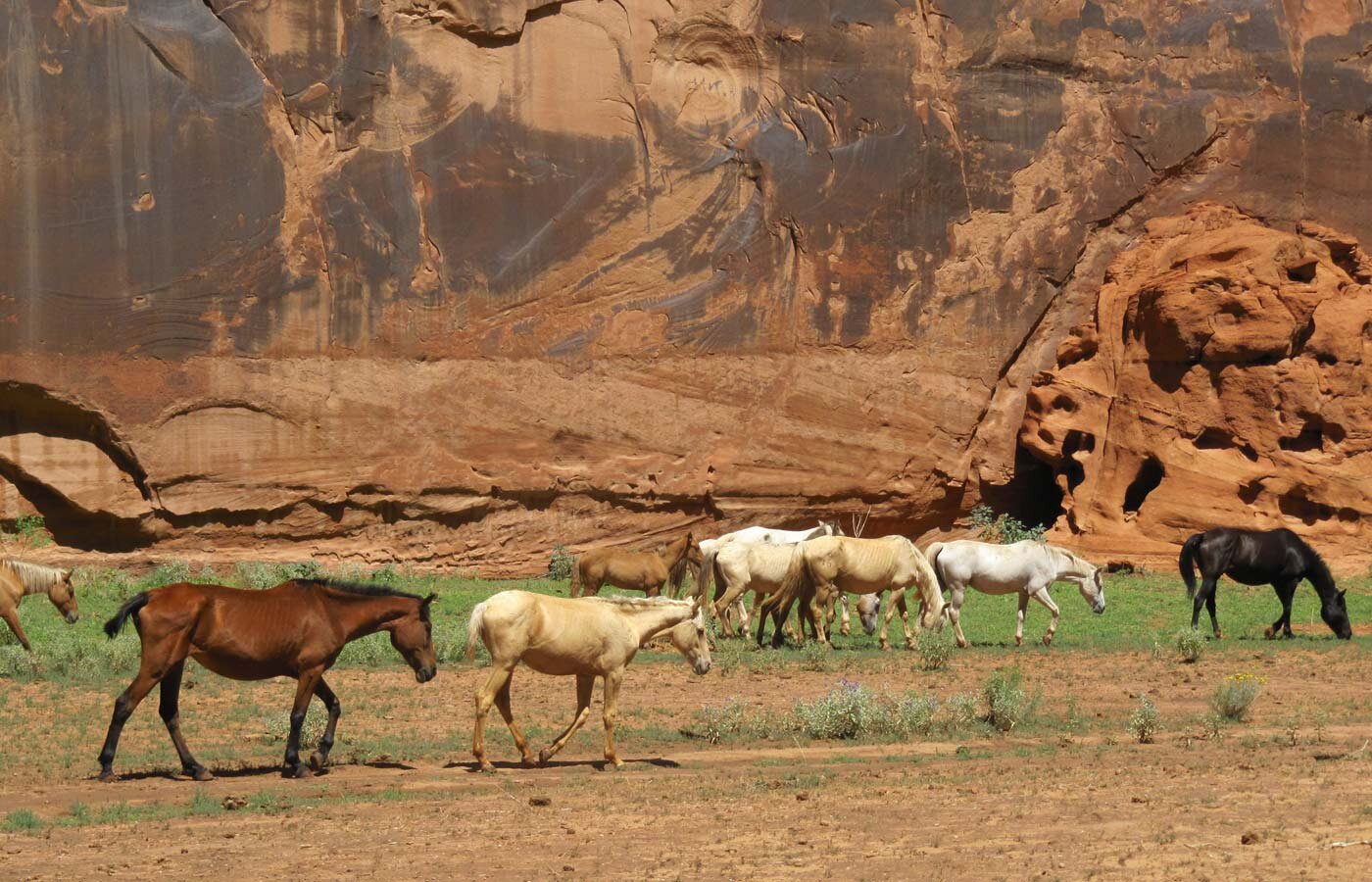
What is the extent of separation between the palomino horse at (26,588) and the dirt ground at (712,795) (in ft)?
9.05

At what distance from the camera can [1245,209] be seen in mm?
35062

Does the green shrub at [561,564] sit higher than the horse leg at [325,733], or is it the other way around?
the horse leg at [325,733]

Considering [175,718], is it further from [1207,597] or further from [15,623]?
[1207,597]

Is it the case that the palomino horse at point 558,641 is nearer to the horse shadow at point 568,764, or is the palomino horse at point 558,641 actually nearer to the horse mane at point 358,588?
the horse shadow at point 568,764

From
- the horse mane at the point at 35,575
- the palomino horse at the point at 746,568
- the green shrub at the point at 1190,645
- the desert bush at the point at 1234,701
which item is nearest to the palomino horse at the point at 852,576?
the palomino horse at the point at 746,568

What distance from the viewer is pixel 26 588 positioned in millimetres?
22391

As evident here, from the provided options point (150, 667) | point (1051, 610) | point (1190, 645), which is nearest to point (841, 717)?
point (150, 667)

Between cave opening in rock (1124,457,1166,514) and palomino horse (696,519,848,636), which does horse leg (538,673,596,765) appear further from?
cave opening in rock (1124,457,1166,514)

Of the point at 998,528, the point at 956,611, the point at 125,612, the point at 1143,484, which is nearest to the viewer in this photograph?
the point at 125,612

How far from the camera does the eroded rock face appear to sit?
32.7 metres

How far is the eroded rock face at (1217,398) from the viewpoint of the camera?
3266 centimetres

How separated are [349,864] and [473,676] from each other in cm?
897

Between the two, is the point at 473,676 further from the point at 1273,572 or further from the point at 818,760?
the point at 1273,572

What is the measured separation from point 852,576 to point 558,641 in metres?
8.78
